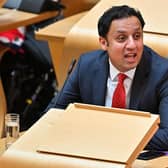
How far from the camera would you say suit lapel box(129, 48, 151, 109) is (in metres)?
2.21

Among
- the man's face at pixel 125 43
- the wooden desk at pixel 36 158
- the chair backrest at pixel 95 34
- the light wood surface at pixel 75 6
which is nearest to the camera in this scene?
the wooden desk at pixel 36 158

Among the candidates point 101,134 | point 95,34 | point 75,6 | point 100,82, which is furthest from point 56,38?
point 101,134

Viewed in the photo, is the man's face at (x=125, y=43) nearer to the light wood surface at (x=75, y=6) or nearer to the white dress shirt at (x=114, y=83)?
the white dress shirt at (x=114, y=83)

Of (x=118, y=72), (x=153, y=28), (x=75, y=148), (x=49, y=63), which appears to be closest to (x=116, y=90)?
(x=118, y=72)

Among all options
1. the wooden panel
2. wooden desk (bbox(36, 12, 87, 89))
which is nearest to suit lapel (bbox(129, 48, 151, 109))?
the wooden panel

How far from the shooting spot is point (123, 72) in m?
2.24

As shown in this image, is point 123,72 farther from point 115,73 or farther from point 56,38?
point 56,38

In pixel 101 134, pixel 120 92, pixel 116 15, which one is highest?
pixel 116 15

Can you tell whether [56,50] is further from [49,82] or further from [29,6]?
[49,82]

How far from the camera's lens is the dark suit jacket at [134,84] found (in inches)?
86.4

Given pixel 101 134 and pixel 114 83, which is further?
pixel 114 83

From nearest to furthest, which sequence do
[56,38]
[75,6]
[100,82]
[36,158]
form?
[36,158] < [100,82] < [56,38] < [75,6]

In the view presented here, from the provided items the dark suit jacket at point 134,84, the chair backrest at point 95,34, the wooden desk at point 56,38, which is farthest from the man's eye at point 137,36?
the wooden desk at point 56,38

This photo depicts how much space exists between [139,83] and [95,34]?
584 millimetres
